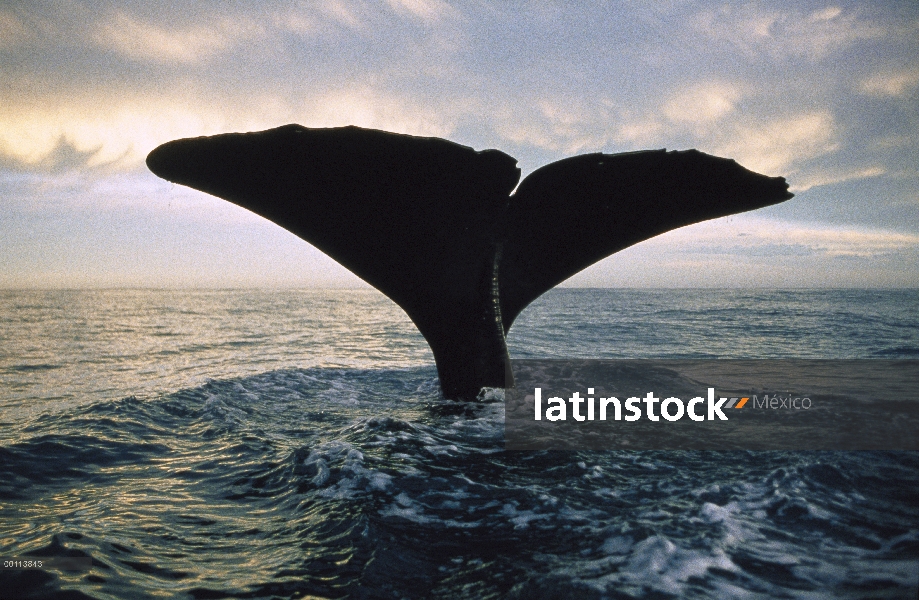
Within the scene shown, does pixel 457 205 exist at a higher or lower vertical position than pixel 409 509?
higher

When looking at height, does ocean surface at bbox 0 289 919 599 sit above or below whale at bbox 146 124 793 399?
below

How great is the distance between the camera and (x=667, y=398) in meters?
5.98

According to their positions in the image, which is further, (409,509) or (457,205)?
(457,205)

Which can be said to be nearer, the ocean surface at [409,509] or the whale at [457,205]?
the ocean surface at [409,509]

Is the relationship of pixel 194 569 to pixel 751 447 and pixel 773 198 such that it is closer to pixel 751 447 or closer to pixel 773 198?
pixel 751 447

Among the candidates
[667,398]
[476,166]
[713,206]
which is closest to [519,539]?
[476,166]

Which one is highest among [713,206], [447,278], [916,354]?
[713,206]

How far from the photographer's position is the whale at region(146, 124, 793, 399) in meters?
3.17

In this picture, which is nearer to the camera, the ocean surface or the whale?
the ocean surface

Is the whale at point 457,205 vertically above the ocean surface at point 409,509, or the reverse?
the whale at point 457,205

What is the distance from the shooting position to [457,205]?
367 cm

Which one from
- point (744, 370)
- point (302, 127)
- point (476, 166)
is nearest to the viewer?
point (302, 127)

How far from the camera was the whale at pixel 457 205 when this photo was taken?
317 centimetres

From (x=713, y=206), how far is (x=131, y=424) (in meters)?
5.62
